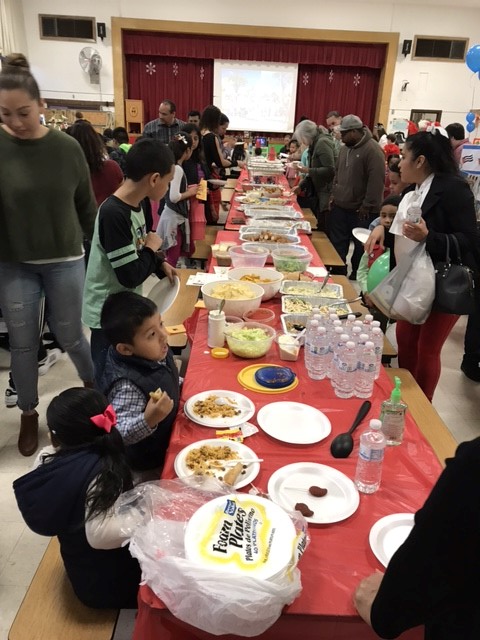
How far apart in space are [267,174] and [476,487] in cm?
659

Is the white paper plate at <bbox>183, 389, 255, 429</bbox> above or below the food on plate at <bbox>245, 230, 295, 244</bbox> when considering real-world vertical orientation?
below

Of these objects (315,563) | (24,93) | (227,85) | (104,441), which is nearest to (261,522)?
(315,563)

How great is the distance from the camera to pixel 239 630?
91 centimetres

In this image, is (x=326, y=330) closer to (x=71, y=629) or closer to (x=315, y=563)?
(x=315, y=563)

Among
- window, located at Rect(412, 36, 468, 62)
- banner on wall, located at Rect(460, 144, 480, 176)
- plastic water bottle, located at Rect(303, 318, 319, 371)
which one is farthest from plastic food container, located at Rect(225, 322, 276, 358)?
window, located at Rect(412, 36, 468, 62)

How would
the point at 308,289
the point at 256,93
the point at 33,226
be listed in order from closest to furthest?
the point at 33,226 < the point at 308,289 < the point at 256,93

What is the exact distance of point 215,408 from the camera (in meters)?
1.59

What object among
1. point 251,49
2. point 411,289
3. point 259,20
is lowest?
point 411,289

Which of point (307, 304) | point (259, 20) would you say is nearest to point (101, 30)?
point (259, 20)

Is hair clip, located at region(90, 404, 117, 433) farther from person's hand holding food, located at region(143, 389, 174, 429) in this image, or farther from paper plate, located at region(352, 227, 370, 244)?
paper plate, located at region(352, 227, 370, 244)

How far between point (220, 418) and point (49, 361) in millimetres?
2198

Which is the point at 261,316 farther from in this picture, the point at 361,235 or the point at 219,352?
the point at 361,235

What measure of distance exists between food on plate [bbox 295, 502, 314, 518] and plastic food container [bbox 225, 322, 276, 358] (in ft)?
2.67

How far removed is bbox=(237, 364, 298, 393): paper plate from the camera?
68.5 inches
